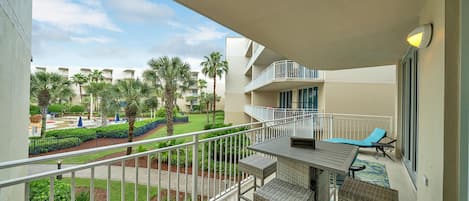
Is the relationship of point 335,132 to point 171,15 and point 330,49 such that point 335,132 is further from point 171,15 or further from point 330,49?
point 171,15

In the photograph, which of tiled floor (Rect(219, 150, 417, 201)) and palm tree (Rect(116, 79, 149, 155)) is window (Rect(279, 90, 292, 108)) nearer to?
tiled floor (Rect(219, 150, 417, 201))

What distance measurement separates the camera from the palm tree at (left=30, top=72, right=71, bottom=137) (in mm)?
14344

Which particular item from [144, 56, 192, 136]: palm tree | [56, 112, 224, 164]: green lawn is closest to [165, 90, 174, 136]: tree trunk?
[144, 56, 192, 136]: palm tree

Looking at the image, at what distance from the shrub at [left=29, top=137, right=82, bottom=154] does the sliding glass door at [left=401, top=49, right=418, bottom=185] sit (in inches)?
698

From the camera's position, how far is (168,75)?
12297 mm

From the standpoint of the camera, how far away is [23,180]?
93 centimetres

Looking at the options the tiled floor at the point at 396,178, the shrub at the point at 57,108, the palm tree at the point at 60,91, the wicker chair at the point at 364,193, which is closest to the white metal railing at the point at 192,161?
the tiled floor at the point at 396,178

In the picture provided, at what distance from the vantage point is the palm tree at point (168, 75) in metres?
12.2

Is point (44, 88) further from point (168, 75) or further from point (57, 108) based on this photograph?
point (57, 108)

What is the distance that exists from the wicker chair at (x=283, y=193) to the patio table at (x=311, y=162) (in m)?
0.19

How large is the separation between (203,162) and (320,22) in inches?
85.6

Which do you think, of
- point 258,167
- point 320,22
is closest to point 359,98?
point 320,22

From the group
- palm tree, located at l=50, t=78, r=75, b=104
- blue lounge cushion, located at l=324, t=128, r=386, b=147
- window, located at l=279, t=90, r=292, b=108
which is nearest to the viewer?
blue lounge cushion, located at l=324, t=128, r=386, b=147

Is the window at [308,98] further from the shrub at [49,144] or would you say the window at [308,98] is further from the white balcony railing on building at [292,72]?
the shrub at [49,144]
